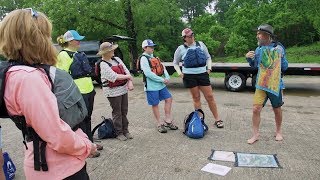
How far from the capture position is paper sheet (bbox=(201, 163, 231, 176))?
4.52m

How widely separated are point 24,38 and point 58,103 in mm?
392

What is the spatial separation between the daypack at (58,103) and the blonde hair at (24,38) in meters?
0.05

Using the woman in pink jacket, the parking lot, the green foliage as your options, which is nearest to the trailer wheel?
the parking lot

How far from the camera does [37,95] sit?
1834mm

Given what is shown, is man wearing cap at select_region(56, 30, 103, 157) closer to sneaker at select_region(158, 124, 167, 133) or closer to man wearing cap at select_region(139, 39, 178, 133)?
man wearing cap at select_region(139, 39, 178, 133)

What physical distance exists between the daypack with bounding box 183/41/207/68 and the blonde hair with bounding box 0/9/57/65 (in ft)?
15.2

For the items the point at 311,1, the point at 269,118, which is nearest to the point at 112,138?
the point at 269,118

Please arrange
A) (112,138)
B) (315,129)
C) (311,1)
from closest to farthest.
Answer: (112,138)
(315,129)
(311,1)

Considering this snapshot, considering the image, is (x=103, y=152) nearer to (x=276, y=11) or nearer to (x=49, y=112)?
(x=49, y=112)

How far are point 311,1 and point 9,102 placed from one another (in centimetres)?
1792

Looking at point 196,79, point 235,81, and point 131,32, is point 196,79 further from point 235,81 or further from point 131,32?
point 131,32

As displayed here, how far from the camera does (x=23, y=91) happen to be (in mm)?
1838

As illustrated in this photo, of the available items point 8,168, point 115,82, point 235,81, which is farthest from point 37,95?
point 235,81

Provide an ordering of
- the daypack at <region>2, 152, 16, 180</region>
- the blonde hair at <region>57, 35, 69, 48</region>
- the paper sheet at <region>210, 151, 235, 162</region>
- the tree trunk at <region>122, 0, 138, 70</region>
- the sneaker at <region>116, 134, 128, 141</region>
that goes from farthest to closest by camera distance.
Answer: the tree trunk at <region>122, 0, 138, 70</region>
the sneaker at <region>116, 134, 128, 141</region>
the paper sheet at <region>210, 151, 235, 162</region>
the blonde hair at <region>57, 35, 69, 48</region>
the daypack at <region>2, 152, 16, 180</region>
